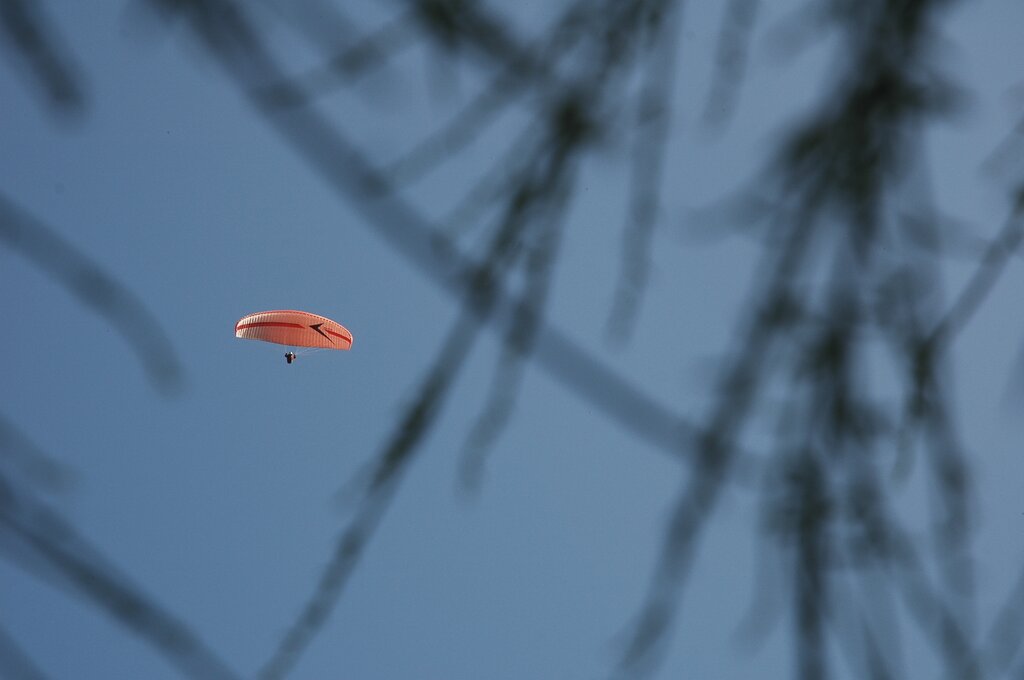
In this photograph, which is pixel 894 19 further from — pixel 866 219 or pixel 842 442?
pixel 842 442

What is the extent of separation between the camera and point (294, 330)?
67.4ft

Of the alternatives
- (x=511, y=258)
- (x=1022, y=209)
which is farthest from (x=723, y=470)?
(x=1022, y=209)

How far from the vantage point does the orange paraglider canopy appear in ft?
67.4

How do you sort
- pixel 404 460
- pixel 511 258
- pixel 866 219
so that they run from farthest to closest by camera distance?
pixel 866 219 < pixel 511 258 < pixel 404 460

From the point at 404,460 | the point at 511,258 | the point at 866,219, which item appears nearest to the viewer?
the point at 404,460

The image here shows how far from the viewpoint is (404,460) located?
37.4 inches

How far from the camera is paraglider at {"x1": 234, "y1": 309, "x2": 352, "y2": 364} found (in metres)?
20.5

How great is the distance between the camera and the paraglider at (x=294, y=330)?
20.5 meters

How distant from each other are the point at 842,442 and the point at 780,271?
0.60 feet

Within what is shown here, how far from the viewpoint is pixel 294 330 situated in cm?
2055

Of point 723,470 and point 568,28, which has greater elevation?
point 568,28

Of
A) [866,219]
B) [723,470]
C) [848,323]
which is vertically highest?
[866,219]

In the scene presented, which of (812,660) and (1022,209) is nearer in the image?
(812,660)

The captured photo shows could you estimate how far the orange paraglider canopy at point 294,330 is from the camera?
20531 millimetres
